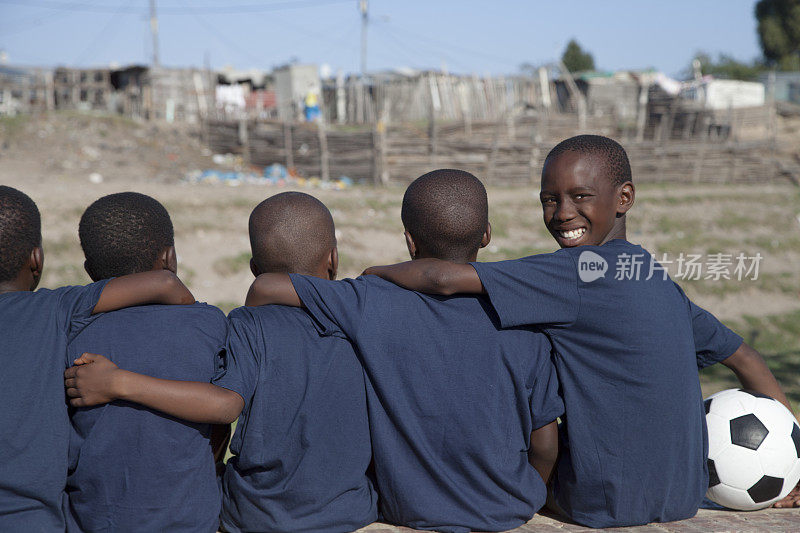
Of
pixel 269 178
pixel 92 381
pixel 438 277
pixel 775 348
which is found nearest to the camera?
pixel 92 381

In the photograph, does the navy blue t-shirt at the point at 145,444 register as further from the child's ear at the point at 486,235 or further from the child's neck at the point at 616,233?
the child's neck at the point at 616,233

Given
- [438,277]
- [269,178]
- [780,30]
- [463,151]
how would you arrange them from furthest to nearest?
1. [780,30]
2. [463,151]
3. [269,178]
4. [438,277]

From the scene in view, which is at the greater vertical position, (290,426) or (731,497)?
(290,426)

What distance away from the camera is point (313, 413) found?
88.6 inches

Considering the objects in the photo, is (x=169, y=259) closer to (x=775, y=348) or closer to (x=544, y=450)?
(x=544, y=450)

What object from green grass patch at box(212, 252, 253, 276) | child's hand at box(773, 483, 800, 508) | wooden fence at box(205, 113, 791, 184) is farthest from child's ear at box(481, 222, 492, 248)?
wooden fence at box(205, 113, 791, 184)

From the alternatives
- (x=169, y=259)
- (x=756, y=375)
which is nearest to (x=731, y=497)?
(x=756, y=375)

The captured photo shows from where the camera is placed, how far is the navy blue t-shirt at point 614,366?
231cm

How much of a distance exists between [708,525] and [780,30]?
44258 millimetres

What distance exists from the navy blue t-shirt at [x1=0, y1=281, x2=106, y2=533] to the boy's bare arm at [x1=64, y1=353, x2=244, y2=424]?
7 centimetres

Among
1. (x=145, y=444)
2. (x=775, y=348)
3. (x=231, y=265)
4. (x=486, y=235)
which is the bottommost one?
(x=775, y=348)

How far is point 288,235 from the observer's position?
2.42 metres

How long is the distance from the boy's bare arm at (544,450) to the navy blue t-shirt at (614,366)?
0.06 meters

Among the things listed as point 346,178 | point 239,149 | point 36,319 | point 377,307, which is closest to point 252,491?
point 377,307
